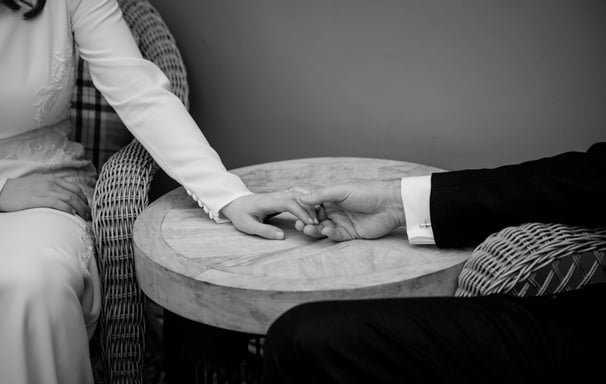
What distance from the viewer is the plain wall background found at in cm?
193

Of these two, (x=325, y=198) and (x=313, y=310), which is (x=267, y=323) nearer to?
(x=313, y=310)

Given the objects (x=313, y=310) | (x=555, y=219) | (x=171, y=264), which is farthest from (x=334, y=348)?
(x=555, y=219)

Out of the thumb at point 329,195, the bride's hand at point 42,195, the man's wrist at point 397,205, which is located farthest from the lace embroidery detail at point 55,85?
the man's wrist at point 397,205

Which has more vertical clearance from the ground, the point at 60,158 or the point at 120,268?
the point at 60,158

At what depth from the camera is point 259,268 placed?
1.42m

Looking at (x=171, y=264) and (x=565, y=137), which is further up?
(x=565, y=137)

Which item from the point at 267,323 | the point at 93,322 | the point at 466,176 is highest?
the point at 466,176

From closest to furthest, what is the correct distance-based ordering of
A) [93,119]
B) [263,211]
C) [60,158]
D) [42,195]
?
[263,211]
[42,195]
[60,158]
[93,119]

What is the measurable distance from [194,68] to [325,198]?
110cm

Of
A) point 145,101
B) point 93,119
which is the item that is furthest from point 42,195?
point 93,119

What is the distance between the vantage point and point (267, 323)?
4.28 ft

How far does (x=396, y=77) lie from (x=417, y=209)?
74 cm

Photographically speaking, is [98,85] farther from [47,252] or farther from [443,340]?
[443,340]

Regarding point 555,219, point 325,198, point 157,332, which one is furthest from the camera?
point 157,332
